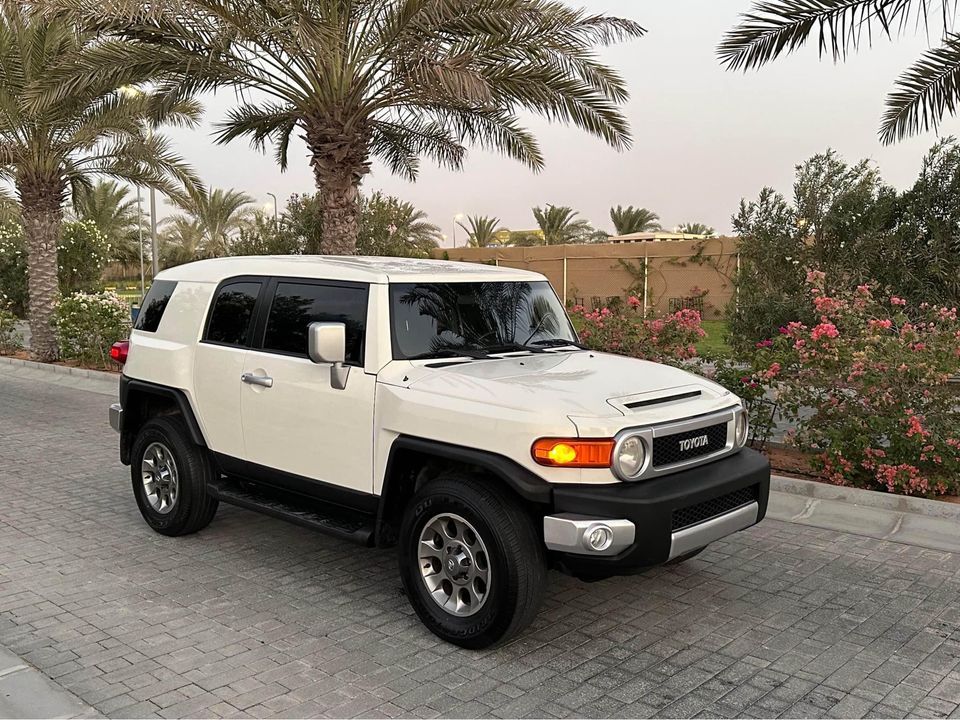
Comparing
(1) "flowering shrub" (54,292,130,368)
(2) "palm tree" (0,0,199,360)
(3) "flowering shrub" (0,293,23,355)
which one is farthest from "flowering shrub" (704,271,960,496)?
(3) "flowering shrub" (0,293,23,355)

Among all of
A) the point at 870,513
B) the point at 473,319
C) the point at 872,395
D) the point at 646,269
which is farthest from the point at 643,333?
the point at 646,269

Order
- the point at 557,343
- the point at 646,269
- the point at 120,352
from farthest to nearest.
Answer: the point at 646,269
the point at 120,352
the point at 557,343

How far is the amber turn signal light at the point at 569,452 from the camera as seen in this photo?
159 inches

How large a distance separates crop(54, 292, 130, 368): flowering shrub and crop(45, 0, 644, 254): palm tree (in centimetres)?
474

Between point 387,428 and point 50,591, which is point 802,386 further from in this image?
point 50,591

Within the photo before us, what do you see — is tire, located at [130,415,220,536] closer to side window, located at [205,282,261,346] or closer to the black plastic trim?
the black plastic trim

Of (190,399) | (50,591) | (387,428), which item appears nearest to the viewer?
(387,428)

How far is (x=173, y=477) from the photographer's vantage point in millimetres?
5984

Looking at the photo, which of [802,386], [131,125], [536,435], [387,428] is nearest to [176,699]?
[387,428]

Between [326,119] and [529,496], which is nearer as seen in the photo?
[529,496]

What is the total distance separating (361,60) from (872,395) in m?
8.66

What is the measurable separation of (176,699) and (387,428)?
5.30 ft

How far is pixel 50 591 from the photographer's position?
5.16 meters

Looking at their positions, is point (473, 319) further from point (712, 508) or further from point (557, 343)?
point (712, 508)
